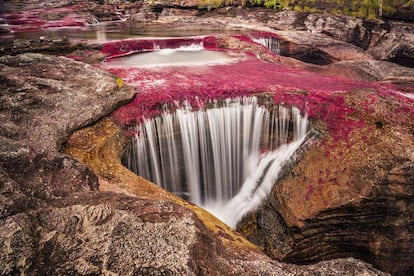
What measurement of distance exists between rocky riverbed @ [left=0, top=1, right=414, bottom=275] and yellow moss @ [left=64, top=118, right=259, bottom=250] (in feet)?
0.14

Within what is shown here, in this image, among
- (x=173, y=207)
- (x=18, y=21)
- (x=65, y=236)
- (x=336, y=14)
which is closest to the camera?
(x=65, y=236)

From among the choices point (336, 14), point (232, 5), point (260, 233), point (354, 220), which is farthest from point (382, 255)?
point (232, 5)

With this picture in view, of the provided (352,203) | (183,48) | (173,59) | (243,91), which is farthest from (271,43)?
(352,203)

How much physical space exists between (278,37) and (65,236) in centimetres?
2883

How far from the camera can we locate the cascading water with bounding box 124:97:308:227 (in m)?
11.2

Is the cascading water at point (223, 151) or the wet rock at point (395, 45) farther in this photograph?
the wet rock at point (395, 45)

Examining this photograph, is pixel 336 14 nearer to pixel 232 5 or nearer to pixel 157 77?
pixel 232 5

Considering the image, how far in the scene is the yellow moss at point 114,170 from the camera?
7.08 metres

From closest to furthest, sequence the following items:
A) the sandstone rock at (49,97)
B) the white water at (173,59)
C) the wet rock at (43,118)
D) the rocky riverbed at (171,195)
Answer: the rocky riverbed at (171,195) < the wet rock at (43,118) < the sandstone rock at (49,97) < the white water at (173,59)

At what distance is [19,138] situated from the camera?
7.34 metres

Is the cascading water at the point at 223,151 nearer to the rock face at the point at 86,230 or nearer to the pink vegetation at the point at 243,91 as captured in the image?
the pink vegetation at the point at 243,91

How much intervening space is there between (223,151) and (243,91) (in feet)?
8.49

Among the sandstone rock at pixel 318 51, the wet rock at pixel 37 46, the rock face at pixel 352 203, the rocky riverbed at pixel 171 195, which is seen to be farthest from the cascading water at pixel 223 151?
the sandstone rock at pixel 318 51

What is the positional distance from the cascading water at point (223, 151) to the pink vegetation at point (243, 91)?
1.57 ft
